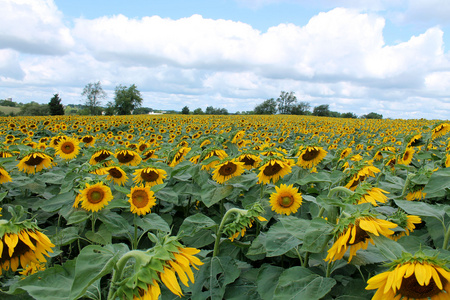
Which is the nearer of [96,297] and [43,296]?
[43,296]

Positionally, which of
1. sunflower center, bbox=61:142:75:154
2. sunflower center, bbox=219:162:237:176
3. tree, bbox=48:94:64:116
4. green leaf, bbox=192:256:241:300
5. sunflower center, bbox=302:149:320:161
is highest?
tree, bbox=48:94:64:116

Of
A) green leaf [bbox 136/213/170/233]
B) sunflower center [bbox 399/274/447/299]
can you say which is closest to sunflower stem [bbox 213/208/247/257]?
green leaf [bbox 136/213/170/233]

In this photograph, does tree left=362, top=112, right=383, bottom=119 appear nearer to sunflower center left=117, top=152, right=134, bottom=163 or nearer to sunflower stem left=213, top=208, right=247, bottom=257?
sunflower center left=117, top=152, right=134, bottom=163

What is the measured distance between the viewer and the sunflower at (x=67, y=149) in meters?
4.30

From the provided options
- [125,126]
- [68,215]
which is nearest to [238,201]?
[68,215]

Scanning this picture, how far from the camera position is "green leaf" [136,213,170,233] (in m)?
2.18

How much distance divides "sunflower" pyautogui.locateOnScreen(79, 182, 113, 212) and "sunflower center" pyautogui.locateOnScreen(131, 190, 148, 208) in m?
0.19

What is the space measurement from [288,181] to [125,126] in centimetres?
1485

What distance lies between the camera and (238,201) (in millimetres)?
3064

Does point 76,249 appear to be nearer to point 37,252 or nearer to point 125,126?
point 37,252

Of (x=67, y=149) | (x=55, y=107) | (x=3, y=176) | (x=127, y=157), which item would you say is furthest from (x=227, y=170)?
(x=55, y=107)

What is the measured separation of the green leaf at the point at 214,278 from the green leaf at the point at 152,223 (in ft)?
1.53

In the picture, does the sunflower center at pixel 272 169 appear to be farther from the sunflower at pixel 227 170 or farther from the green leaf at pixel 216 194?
the green leaf at pixel 216 194

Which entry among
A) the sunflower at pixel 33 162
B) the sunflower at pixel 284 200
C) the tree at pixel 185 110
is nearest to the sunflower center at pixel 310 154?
the sunflower at pixel 284 200
